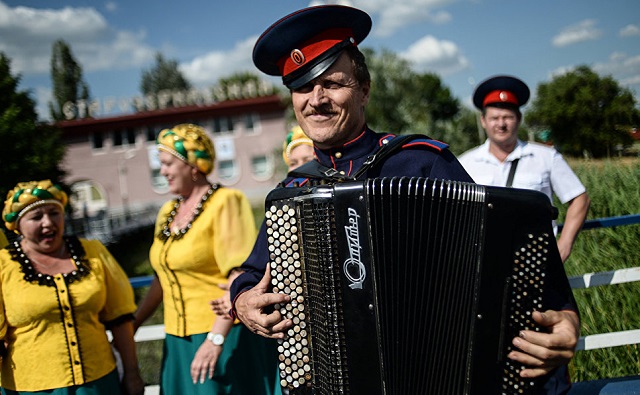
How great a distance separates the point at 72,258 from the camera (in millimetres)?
2852

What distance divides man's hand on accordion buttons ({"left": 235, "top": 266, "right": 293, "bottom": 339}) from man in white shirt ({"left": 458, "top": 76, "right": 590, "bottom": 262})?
2119mm

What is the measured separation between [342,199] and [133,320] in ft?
6.61

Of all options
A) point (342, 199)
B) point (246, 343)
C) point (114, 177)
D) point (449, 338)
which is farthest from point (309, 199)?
point (114, 177)

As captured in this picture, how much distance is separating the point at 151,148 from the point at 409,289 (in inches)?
1355

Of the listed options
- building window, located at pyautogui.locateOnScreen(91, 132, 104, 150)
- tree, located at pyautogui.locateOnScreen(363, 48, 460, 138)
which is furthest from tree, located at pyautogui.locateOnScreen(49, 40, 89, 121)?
tree, located at pyautogui.locateOnScreen(363, 48, 460, 138)

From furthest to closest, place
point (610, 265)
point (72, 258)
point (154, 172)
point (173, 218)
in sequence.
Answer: point (154, 172)
point (610, 265)
point (173, 218)
point (72, 258)

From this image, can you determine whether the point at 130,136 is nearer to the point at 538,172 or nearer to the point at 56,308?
the point at 56,308

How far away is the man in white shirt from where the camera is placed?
318 cm

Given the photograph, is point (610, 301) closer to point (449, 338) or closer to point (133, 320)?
point (449, 338)

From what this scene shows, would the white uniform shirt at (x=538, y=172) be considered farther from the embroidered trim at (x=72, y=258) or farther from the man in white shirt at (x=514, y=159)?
the embroidered trim at (x=72, y=258)

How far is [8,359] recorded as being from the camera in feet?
8.74

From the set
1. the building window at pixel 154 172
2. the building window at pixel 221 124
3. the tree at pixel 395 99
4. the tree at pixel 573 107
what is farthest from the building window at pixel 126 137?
the tree at pixel 573 107

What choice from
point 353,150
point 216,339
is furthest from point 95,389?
point 353,150

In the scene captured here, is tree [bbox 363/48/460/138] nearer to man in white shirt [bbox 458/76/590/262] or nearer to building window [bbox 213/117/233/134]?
building window [bbox 213/117/233/134]
